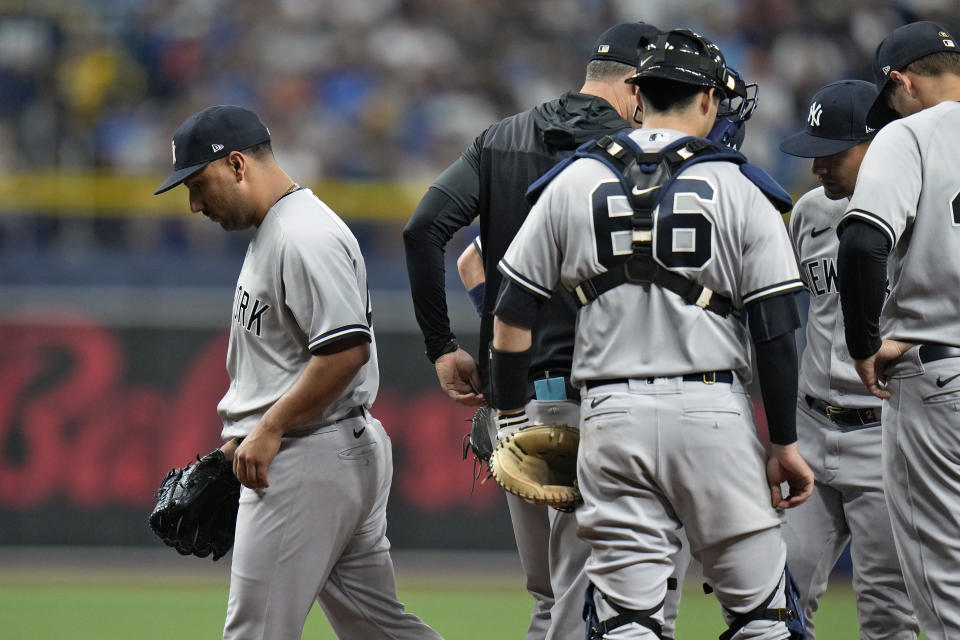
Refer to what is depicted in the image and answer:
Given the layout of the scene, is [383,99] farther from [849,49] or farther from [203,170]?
[203,170]

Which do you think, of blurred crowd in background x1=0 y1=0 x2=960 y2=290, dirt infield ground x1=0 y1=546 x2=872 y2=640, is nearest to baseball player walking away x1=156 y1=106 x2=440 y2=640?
dirt infield ground x1=0 y1=546 x2=872 y2=640

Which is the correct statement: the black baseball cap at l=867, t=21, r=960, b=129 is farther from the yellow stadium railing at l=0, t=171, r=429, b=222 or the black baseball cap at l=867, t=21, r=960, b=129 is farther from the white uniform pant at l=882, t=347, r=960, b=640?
the yellow stadium railing at l=0, t=171, r=429, b=222

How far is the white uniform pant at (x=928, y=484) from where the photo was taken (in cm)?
368

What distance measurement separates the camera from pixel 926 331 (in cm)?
373

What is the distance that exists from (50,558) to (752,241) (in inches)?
254

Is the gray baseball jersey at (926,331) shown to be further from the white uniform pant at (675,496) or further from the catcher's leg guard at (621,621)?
the catcher's leg guard at (621,621)

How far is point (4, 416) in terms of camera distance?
828 cm

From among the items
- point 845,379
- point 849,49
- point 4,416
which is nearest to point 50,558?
point 4,416

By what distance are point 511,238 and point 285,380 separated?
37.0 inches

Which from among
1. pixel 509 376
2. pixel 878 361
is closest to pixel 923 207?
pixel 878 361

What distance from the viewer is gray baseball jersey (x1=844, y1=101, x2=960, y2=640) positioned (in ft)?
12.1

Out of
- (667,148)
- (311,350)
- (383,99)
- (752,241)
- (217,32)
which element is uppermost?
(217,32)

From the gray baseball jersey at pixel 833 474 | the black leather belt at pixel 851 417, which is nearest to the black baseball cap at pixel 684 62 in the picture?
the gray baseball jersey at pixel 833 474

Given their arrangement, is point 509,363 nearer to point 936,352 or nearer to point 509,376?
point 509,376
